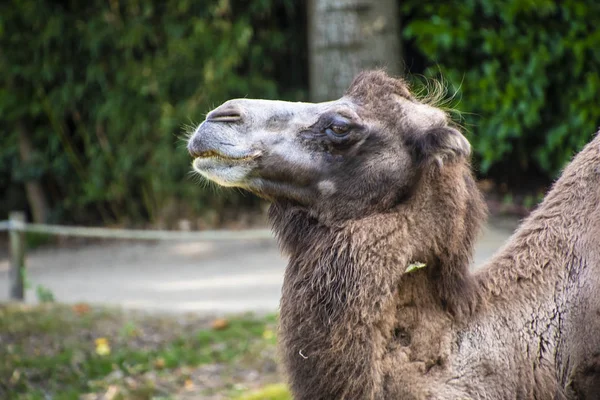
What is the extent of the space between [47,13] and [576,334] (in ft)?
27.3

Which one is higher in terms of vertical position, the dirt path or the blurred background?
the blurred background

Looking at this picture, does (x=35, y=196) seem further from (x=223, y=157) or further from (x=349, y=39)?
(x=223, y=157)

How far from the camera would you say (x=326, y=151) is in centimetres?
353

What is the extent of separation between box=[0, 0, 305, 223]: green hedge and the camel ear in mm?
6226

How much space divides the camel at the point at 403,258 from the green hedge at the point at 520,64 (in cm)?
465

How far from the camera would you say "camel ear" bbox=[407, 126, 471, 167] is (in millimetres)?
3346

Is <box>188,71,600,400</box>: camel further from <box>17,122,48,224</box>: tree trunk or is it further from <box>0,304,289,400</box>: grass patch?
<box>17,122,48,224</box>: tree trunk

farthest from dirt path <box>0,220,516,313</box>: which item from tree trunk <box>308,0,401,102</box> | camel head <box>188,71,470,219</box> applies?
camel head <box>188,71,470,219</box>

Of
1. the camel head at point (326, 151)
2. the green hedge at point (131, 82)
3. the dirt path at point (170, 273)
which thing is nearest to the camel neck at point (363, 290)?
the camel head at point (326, 151)

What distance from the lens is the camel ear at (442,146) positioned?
3346 millimetres

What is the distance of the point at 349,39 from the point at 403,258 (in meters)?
4.55

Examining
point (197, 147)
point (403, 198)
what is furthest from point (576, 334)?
point (197, 147)

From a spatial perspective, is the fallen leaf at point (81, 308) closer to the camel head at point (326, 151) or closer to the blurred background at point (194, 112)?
the blurred background at point (194, 112)

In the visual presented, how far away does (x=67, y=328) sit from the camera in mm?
6605
